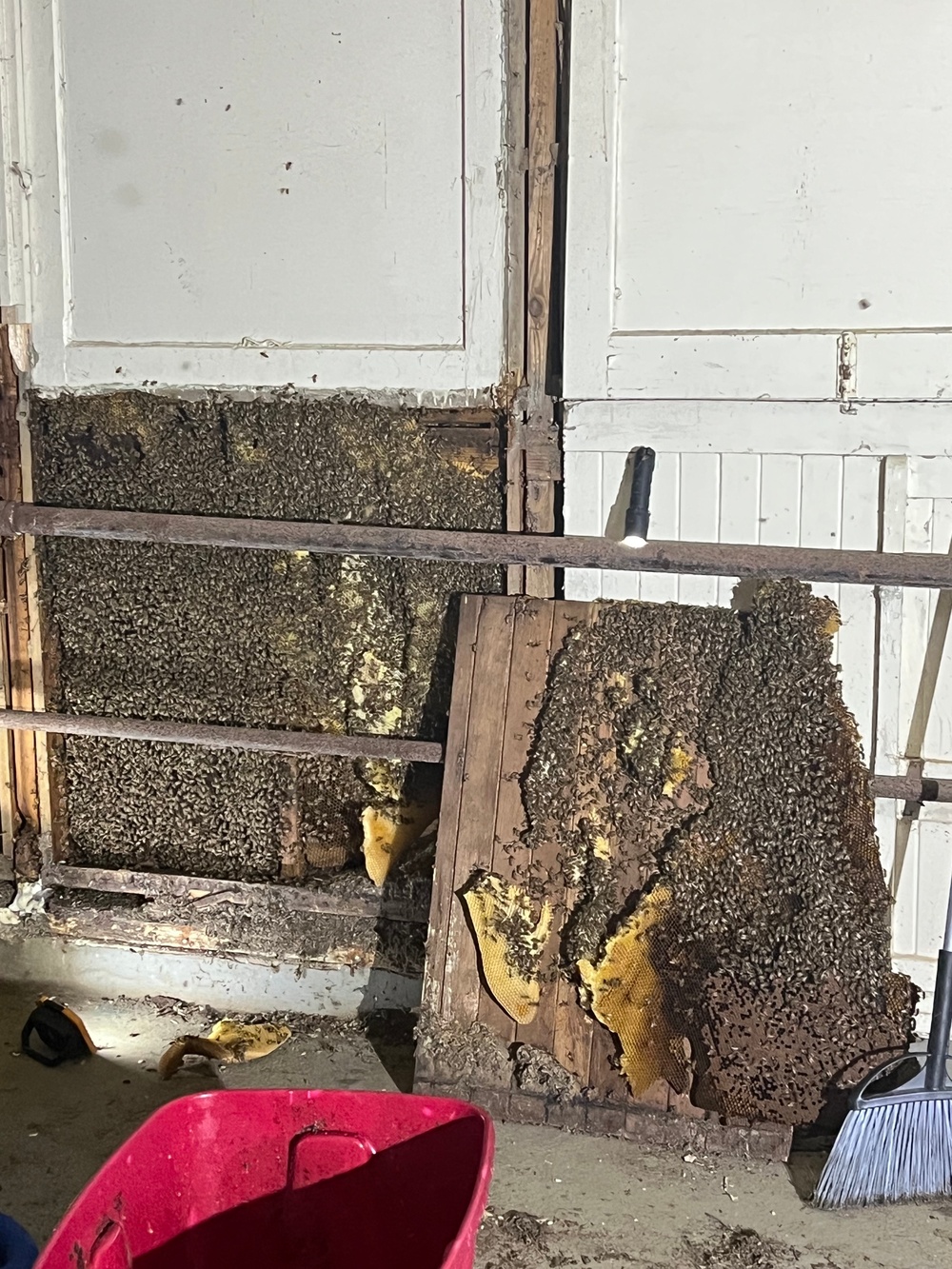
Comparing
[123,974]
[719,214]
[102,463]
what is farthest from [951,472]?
[123,974]

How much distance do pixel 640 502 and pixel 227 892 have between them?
4.66 ft

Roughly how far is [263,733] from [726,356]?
4.42 ft

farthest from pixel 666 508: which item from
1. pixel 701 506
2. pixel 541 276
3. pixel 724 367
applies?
pixel 541 276

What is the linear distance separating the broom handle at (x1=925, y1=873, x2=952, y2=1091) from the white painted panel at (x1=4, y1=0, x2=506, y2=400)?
1521 mm

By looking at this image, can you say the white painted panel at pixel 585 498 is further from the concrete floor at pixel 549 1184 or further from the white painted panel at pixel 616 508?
the concrete floor at pixel 549 1184

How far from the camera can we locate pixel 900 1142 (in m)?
2.17

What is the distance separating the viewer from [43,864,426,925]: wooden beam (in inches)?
108

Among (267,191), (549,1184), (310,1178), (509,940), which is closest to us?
(310,1178)

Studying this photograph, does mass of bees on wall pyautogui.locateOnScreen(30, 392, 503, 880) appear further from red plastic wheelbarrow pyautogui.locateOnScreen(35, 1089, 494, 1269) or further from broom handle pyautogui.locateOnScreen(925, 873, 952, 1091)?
broom handle pyautogui.locateOnScreen(925, 873, 952, 1091)

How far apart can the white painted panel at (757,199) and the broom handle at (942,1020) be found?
1099 mm

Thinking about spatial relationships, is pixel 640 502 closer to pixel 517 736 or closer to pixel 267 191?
pixel 517 736

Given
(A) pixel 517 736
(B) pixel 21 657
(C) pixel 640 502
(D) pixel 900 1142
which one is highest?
(C) pixel 640 502

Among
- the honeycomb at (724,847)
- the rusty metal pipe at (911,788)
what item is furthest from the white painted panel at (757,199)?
the rusty metal pipe at (911,788)

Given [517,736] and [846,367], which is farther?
[517,736]
